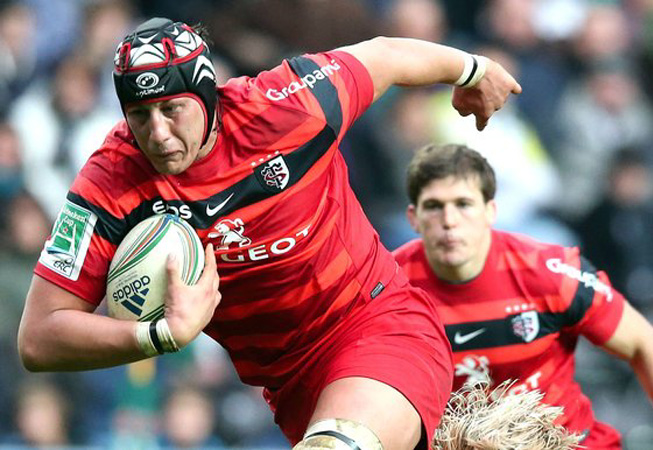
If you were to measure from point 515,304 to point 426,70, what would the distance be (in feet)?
4.43

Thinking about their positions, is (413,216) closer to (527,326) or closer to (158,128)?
(527,326)

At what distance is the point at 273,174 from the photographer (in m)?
4.64

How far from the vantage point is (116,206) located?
4410mm

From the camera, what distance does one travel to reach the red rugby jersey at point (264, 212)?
14.5ft

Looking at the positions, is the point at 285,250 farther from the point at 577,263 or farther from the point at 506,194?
the point at 506,194

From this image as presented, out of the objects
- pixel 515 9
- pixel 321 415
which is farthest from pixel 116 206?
pixel 515 9

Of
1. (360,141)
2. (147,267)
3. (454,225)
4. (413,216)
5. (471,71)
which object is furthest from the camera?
(360,141)

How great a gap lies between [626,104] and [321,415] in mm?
6276

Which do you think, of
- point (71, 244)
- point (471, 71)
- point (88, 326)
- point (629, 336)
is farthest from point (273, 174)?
point (629, 336)

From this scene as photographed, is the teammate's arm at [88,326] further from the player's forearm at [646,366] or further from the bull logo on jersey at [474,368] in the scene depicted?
the player's forearm at [646,366]

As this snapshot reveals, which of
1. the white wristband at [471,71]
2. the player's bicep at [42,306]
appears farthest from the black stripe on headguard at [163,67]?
the white wristband at [471,71]

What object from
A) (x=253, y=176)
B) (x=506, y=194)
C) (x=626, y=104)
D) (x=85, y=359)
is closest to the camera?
(x=85, y=359)

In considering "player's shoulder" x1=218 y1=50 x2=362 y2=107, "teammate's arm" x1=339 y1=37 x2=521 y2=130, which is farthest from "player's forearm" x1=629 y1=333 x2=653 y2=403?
"player's shoulder" x1=218 y1=50 x2=362 y2=107

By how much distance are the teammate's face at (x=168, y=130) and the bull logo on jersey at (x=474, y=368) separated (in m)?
1.91
